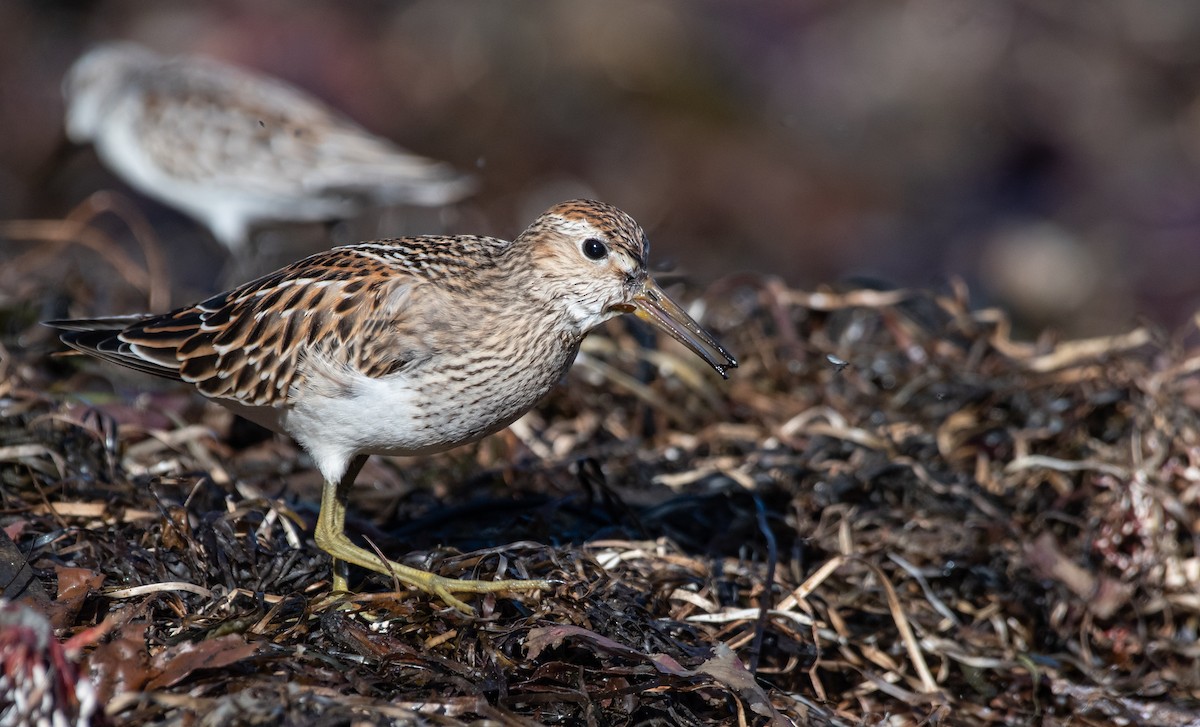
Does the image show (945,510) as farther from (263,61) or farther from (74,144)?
(263,61)

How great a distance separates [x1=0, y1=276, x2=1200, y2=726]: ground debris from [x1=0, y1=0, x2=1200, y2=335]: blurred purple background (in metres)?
5.43

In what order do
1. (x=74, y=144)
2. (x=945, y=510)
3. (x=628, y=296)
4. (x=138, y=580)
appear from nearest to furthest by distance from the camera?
(x=138, y=580) → (x=628, y=296) → (x=945, y=510) → (x=74, y=144)

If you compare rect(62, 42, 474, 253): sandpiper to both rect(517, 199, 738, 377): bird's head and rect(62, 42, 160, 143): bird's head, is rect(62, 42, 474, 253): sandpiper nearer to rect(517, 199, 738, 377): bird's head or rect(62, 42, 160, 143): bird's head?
rect(62, 42, 160, 143): bird's head

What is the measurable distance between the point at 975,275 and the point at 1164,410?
5443 millimetres

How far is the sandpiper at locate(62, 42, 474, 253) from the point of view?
7.95 m

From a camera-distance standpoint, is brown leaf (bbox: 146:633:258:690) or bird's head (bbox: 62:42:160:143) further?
bird's head (bbox: 62:42:160:143)

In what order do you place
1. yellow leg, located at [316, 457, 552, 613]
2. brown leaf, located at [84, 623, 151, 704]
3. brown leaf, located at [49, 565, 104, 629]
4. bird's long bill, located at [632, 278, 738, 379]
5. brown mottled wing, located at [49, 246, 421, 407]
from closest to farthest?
brown leaf, located at [84, 623, 151, 704] → brown leaf, located at [49, 565, 104, 629] → yellow leg, located at [316, 457, 552, 613] → brown mottled wing, located at [49, 246, 421, 407] → bird's long bill, located at [632, 278, 738, 379]

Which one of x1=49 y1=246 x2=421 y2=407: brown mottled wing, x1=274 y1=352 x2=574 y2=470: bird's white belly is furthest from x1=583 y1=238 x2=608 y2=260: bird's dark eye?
x1=49 y1=246 x2=421 y2=407: brown mottled wing

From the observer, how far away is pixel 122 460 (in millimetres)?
4395

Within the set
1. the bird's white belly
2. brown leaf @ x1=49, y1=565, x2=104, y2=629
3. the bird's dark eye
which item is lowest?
brown leaf @ x1=49, y1=565, x2=104, y2=629

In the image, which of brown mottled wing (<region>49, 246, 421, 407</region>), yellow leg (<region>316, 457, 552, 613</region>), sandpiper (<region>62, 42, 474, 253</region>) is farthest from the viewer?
sandpiper (<region>62, 42, 474, 253</region>)

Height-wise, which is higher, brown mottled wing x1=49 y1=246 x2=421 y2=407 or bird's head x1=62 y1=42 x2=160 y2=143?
brown mottled wing x1=49 y1=246 x2=421 y2=407

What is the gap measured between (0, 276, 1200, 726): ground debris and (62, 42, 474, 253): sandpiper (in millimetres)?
2881

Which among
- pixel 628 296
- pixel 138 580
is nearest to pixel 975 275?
pixel 628 296
